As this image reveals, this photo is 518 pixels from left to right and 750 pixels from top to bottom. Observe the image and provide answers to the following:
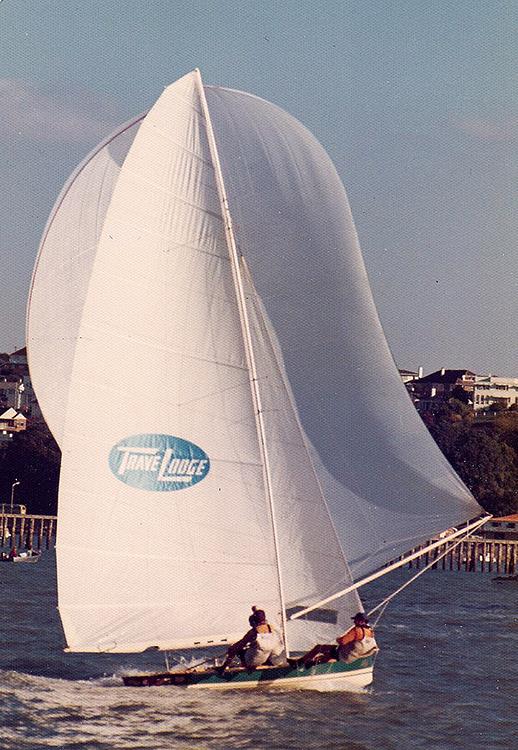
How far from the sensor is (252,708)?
2794cm

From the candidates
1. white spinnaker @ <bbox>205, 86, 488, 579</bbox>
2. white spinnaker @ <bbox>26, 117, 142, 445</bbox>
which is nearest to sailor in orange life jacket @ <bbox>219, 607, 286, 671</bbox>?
white spinnaker @ <bbox>205, 86, 488, 579</bbox>

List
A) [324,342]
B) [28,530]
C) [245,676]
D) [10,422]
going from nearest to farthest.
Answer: [245,676] < [324,342] < [28,530] < [10,422]

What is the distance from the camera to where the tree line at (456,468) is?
115 meters

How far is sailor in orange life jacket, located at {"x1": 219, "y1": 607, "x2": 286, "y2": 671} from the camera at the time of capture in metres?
27.6

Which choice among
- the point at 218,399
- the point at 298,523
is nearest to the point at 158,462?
the point at 218,399

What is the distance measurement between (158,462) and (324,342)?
3946 millimetres

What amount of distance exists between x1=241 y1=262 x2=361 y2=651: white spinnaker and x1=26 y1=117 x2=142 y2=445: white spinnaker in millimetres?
3014

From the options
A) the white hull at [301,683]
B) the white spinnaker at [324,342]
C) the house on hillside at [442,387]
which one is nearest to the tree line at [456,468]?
the house on hillside at [442,387]

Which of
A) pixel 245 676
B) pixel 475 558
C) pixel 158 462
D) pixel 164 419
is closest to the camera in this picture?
pixel 158 462

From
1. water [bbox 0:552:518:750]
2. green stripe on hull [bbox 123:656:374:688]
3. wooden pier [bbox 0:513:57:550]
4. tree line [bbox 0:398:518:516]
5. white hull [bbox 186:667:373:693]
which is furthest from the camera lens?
tree line [bbox 0:398:518:516]

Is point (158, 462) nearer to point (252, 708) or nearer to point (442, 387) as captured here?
point (252, 708)

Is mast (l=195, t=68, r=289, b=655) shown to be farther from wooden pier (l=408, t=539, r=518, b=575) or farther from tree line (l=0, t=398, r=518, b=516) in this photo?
tree line (l=0, t=398, r=518, b=516)

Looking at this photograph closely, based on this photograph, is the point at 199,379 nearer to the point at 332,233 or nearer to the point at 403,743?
the point at 332,233

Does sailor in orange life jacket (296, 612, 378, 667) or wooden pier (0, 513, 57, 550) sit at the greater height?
wooden pier (0, 513, 57, 550)
